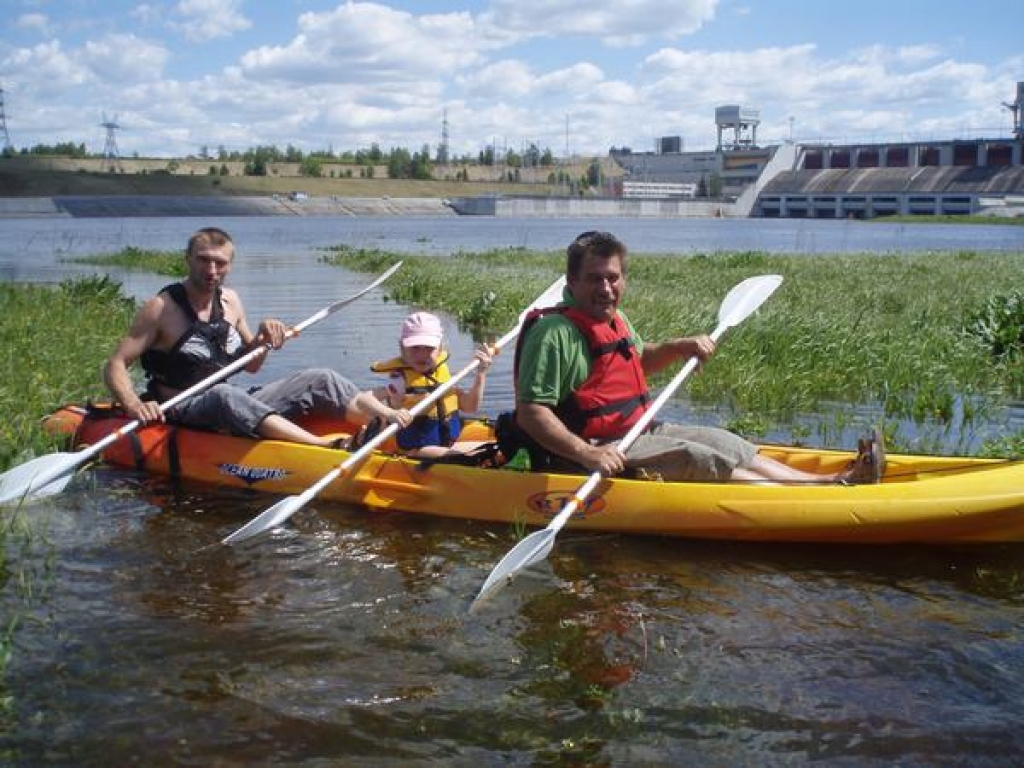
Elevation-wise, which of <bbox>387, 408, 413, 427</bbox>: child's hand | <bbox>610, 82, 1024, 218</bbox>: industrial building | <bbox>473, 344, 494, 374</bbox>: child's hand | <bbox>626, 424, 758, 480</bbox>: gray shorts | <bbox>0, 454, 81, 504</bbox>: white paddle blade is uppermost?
<bbox>610, 82, 1024, 218</bbox>: industrial building

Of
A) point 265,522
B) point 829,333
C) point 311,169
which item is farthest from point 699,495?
point 311,169

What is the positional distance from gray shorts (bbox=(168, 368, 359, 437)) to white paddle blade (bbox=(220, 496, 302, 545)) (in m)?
1.34

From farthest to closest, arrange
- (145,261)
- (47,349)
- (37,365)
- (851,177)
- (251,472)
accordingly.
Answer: (851,177)
(145,261)
(47,349)
(37,365)
(251,472)

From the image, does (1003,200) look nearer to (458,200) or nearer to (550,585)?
(458,200)

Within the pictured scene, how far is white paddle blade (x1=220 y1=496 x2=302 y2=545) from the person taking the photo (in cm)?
591

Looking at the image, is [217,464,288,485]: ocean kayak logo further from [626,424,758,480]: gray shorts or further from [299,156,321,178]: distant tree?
[299,156,321,178]: distant tree

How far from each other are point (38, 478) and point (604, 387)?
10.8 ft

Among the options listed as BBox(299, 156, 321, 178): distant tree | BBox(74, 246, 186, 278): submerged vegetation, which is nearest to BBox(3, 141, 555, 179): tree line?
BBox(299, 156, 321, 178): distant tree

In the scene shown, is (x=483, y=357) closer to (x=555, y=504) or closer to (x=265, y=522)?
(x=555, y=504)

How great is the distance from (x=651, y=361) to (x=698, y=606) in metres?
1.73

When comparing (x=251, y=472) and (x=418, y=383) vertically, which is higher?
(x=418, y=383)

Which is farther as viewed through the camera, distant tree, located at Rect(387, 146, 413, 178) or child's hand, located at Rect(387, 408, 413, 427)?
distant tree, located at Rect(387, 146, 413, 178)

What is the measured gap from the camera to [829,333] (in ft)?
37.5

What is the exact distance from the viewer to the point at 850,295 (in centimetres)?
1639
